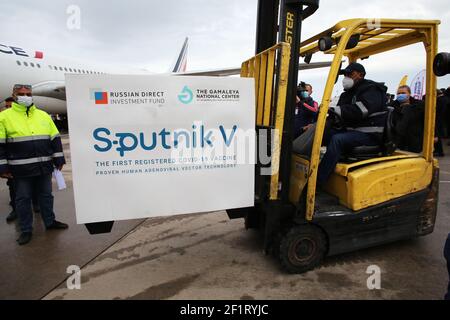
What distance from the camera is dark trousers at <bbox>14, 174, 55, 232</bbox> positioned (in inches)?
153

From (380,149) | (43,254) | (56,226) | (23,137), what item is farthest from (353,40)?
(56,226)

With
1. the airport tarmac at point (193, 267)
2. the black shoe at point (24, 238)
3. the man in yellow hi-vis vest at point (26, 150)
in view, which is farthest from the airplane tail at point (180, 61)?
Answer: the black shoe at point (24, 238)

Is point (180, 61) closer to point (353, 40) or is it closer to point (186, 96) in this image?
point (353, 40)

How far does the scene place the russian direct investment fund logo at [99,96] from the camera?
7.80 feet

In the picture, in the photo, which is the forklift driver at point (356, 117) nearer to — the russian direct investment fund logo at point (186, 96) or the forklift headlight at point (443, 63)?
the forklift headlight at point (443, 63)

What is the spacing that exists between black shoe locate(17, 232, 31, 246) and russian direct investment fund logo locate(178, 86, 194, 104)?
9.60ft

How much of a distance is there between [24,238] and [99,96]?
2.60m

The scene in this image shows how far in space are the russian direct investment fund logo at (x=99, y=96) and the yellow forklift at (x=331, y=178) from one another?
1401mm

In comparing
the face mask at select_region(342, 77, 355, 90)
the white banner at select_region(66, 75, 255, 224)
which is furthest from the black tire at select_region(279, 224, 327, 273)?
the face mask at select_region(342, 77, 355, 90)

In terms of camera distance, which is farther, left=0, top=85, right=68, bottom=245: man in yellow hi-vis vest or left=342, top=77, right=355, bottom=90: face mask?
left=0, top=85, right=68, bottom=245: man in yellow hi-vis vest

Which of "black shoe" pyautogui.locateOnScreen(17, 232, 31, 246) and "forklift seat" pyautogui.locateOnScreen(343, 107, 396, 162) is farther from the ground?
"forklift seat" pyautogui.locateOnScreen(343, 107, 396, 162)

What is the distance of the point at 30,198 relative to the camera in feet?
13.0

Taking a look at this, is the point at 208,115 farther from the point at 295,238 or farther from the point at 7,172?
the point at 7,172

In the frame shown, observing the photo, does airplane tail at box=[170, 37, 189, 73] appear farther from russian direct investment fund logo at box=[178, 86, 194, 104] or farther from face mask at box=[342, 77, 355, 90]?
russian direct investment fund logo at box=[178, 86, 194, 104]
